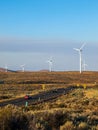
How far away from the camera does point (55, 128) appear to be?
63.5 ft

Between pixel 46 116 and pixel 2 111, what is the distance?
8.76 feet

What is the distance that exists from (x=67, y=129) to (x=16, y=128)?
2.21 meters

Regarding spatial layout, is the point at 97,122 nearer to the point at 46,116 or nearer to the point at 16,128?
the point at 46,116

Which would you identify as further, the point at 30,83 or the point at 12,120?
the point at 30,83

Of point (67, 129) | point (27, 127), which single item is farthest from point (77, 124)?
point (27, 127)

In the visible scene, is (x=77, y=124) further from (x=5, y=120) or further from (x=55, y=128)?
(x=5, y=120)

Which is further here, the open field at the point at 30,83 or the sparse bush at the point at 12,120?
the open field at the point at 30,83

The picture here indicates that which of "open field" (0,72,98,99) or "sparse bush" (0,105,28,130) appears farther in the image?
"open field" (0,72,98,99)

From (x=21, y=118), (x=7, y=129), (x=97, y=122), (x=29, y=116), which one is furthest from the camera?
(x=97, y=122)

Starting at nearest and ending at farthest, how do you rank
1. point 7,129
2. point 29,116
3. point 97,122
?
point 7,129 < point 29,116 < point 97,122

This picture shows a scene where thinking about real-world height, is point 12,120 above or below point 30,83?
below

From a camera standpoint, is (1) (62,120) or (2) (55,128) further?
(1) (62,120)

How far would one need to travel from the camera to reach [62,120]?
2066 centimetres

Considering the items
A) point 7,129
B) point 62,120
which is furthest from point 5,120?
point 62,120
